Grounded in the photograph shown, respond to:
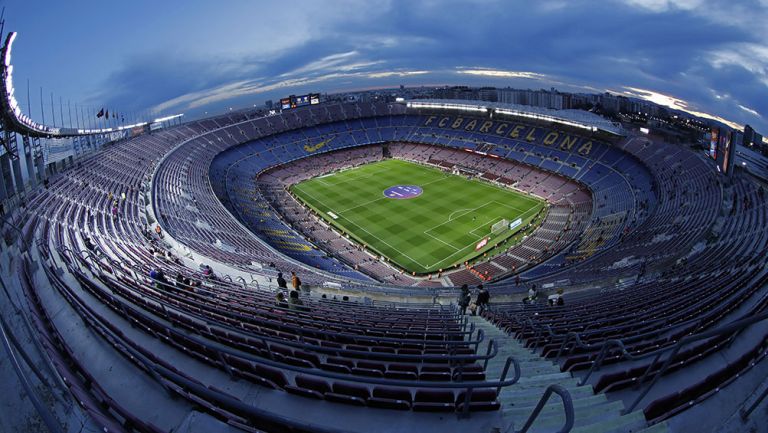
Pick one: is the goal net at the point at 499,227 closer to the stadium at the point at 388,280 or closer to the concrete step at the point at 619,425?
the stadium at the point at 388,280

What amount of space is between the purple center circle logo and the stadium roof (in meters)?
22.4

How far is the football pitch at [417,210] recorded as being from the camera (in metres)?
38.4

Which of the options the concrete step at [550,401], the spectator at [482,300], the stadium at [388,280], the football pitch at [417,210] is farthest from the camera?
the football pitch at [417,210]

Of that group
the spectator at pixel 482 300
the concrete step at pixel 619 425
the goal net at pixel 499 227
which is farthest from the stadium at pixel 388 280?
the spectator at pixel 482 300

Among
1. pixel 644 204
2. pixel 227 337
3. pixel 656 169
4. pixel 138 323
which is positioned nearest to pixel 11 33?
pixel 138 323

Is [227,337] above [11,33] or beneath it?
beneath

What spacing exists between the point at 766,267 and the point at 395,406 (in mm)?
13542

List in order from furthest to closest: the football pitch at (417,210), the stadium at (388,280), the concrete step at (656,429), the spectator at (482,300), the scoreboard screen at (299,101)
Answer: the scoreboard screen at (299,101) → the football pitch at (417,210) → the spectator at (482,300) → the stadium at (388,280) → the concrete step at (656,429)

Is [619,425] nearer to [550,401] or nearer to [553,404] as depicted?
[553,404]

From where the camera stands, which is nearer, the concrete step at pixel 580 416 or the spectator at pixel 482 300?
the concrete step at pixel 580 416

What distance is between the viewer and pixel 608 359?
8211mm

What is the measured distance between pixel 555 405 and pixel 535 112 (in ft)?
205

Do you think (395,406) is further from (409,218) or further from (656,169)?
(656,169)

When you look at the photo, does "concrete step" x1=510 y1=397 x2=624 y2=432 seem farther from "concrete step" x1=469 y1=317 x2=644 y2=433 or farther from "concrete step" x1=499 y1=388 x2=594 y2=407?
"concrete step" x1=499 y1=388 x2=594 y2=407
